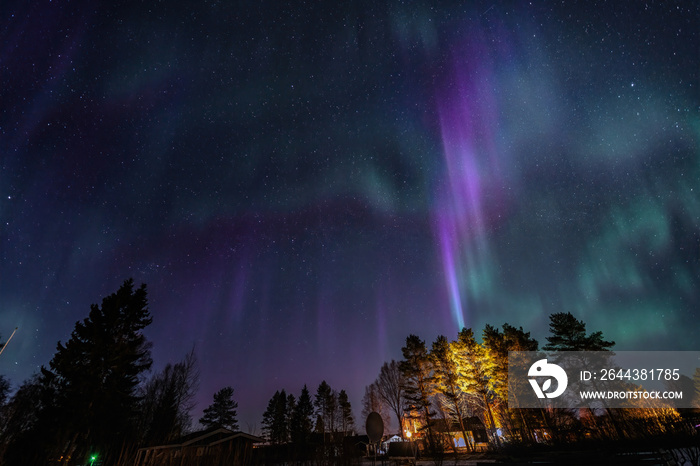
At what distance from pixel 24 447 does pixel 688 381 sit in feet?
323

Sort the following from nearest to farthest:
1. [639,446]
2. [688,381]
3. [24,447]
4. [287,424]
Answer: [639,446], [24,447], [688,381], [287,424]

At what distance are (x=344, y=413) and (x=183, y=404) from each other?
43803mm

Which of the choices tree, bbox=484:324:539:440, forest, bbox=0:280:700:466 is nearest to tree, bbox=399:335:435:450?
forest, bbox=0:280:700:466

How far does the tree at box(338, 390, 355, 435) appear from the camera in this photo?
2736 inches

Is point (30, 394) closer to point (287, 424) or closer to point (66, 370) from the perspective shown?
point (66, 370)

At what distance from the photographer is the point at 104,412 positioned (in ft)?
80.6

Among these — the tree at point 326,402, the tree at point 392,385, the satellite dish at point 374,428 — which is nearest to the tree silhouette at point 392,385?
the tree at point 392,385

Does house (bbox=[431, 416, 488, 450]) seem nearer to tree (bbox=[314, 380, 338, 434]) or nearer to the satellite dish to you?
tree (bbox=[314, 380, 338, 434])

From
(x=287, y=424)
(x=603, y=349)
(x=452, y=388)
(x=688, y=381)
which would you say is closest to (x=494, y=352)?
(x=452, y=388)

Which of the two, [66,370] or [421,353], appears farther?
[421,353]

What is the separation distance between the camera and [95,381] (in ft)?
82.2

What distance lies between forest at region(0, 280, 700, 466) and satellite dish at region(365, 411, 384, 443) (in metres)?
0.90

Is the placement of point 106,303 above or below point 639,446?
above

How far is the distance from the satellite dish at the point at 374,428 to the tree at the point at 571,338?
29.5 meters
